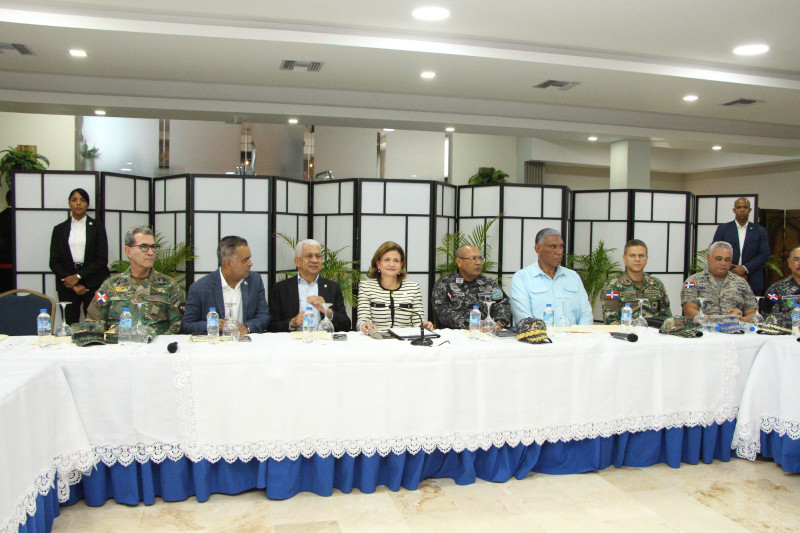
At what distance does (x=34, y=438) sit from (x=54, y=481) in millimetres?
440

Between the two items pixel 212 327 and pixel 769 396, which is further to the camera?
pixel 769 396

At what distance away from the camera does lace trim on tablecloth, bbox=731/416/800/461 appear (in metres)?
3.45

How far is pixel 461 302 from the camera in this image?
419 cm

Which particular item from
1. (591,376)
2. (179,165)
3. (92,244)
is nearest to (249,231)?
(92,244)

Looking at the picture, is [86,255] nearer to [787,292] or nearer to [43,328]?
[43,328]

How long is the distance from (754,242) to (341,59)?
4951 millimetres

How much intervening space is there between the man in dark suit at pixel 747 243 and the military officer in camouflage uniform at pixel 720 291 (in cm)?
291

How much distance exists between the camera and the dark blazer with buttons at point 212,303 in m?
3.72

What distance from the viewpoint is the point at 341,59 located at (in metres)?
5.96

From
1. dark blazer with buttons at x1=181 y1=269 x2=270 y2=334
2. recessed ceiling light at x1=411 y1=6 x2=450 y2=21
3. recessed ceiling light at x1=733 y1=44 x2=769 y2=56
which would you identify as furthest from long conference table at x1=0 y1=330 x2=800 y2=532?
recessed ceiling light at x1=733 y1=44 x2=769 y2=56

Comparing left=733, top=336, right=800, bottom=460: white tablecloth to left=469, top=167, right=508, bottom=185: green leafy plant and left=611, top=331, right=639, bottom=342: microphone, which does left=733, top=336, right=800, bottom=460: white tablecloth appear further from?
left=469, top=167, right=508, bottom=185: green leafy plant

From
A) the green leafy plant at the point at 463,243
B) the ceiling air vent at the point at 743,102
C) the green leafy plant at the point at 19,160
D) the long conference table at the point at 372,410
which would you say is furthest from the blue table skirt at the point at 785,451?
the green leafy plant at the point at 19,160

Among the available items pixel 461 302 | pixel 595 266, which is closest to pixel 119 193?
pixel 461 302

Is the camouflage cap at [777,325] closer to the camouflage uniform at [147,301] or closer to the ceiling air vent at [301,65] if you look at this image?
the camouflage uniform at [147,301]
